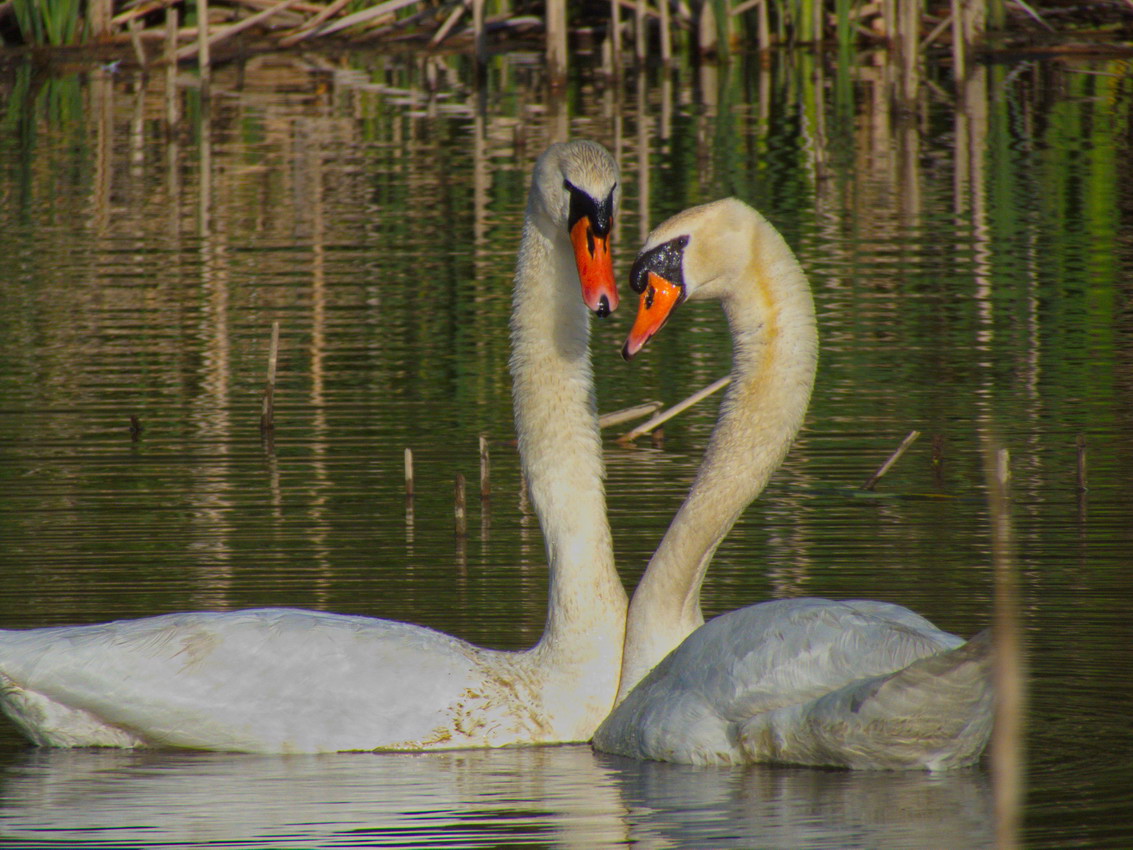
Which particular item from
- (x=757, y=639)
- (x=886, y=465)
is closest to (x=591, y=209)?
(x=757, y=639)

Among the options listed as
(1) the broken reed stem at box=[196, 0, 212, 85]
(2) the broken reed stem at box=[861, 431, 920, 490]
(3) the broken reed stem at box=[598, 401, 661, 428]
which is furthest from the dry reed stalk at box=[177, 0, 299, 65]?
(2) the broken reed stem at box=[861, 431, 920, 490]

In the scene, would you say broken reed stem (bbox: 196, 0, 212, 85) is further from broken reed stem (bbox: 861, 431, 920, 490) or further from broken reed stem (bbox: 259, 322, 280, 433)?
broken reed stem (bbox: 861, 431, 920, 490)

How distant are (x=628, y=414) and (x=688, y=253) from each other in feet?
14.2

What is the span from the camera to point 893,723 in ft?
18.0

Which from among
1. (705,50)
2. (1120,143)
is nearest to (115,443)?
(1120,143)

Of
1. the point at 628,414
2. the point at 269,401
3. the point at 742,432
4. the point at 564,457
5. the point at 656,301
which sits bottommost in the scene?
the point at 628,414

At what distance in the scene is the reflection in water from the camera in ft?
17.5

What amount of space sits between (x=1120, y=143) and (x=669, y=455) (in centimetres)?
1407

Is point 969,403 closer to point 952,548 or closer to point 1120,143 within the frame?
point 952,548

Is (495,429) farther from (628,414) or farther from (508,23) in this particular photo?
(508,23)

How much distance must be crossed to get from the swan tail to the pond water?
0.09 meters

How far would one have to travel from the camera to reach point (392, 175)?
22.5 meters

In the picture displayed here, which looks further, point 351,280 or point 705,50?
point 705,50

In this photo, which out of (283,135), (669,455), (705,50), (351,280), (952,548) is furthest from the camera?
(705,50)
